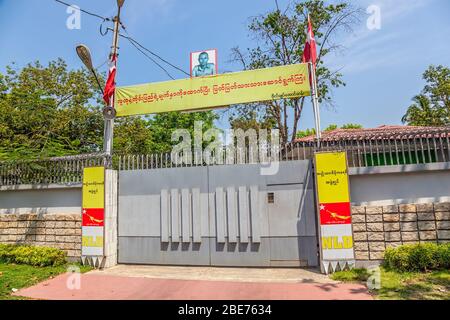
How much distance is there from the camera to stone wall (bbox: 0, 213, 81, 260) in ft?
24.4

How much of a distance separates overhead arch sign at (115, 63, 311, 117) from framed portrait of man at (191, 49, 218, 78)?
278 mm

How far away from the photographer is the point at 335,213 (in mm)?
5953

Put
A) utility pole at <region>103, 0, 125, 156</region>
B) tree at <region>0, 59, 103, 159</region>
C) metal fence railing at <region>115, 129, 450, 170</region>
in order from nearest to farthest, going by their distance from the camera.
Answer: metal fence railing at <region>115, 129, 450, 170</region> → utility pole at <region>103, 0, 125, 156</region> → tree at <region>0, 59, 103, 159</region>

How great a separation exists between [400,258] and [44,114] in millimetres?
14394

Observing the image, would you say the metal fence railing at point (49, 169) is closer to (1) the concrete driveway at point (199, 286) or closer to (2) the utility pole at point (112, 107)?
(2) the utility pole at point (112, 107)

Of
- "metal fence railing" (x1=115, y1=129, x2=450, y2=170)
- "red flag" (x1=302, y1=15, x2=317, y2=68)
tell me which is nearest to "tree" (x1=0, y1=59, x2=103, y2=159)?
"metal fence railing" (x1=115, y1=129, x2=450, y2=170)

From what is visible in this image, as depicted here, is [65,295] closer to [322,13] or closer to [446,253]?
[446,253]

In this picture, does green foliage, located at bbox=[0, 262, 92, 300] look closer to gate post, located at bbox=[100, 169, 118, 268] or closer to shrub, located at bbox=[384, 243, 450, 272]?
gate post, located at bbox=[100, 169, 118, 268]

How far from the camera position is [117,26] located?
834 centimetres

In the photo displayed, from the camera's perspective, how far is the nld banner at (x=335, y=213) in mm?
5883

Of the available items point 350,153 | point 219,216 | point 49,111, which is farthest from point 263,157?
point 49,111

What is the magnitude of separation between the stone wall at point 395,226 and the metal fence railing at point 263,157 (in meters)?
0.98

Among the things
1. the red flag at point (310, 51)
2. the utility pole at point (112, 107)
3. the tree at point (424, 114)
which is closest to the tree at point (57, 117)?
the utility pole at point (112, 107)
